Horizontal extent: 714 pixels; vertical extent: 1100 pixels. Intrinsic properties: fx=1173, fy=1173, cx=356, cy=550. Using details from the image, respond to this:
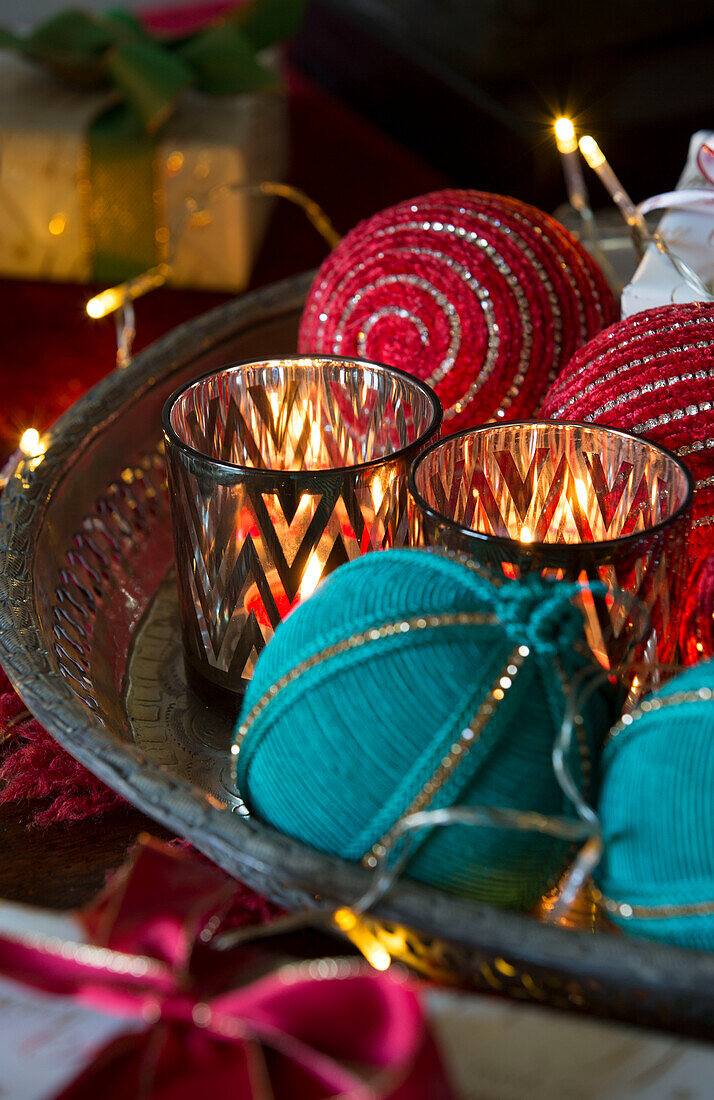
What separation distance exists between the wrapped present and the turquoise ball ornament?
625 mm

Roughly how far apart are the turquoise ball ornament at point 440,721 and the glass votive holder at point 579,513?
0.02 metres

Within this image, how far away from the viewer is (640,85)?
1117 millimetres

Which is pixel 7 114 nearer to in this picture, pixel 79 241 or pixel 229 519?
pixel 79 241

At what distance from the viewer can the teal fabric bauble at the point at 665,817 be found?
237 mm

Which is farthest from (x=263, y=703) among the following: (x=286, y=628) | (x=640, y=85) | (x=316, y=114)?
(x=316, y=114)

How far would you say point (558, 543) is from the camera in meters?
0.30

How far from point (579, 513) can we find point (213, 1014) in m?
0.18

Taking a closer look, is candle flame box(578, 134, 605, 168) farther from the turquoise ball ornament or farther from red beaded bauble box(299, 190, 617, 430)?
the turquoise ball ornament

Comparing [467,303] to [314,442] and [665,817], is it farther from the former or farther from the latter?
[665,817]

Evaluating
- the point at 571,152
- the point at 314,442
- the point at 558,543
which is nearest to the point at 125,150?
the point at 571,152

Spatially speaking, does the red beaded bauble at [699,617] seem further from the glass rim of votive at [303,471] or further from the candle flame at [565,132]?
the candle flame at [565,132]

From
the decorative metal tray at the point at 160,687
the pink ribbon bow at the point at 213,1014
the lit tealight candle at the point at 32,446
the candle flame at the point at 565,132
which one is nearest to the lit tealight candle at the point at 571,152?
the candle flame at the point at 565,132

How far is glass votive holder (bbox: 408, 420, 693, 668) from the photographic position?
11.1 inches

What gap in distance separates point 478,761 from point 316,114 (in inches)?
45.9
